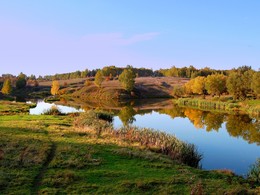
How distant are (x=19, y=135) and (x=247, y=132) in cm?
3121

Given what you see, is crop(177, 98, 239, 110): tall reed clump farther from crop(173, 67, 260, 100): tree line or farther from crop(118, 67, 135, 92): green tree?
crop(118, 67, 135, 92): green tree

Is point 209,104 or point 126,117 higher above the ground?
point 209,104

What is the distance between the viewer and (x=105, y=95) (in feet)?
442

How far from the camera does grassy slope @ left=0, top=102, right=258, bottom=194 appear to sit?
536 inches

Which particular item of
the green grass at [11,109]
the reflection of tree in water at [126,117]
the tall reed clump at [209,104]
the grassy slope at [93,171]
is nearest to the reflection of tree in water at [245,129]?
the reflection of tree in water at [126,117]

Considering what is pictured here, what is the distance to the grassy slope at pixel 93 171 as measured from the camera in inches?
536

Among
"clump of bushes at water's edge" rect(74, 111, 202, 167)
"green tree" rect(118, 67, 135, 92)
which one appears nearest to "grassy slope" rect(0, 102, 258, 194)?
"clump of bushes at water's edge" rect(74, 111, 202, 167)

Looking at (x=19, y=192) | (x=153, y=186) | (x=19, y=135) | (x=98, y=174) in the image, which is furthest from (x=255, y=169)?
A: (x=19, y=135)

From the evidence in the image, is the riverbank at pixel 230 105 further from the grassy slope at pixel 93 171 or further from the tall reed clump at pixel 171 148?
the grassy slope at pixel 93 171

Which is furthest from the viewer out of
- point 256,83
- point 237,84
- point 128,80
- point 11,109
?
point 128,80

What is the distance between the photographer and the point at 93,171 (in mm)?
15922

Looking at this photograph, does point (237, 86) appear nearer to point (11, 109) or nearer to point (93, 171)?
point (11, 109)

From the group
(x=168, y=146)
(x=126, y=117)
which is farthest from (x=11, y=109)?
(x=168, y=146)

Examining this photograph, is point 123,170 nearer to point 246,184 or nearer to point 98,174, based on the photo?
point 98,174
